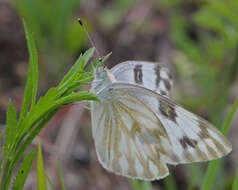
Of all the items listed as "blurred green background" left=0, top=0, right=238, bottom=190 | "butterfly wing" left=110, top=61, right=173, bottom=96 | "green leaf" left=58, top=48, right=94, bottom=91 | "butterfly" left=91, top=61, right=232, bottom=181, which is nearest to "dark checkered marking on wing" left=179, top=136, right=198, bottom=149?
"butterfly" left=91, top=61, right=232, bottom=181

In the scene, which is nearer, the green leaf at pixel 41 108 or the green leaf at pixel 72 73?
the green leaf at pixel 41 108

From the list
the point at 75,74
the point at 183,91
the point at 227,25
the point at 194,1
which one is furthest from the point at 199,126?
the point at 194,1

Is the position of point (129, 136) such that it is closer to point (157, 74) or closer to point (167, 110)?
point (167, 110)

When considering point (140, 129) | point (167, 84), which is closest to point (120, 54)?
point (167, 84)

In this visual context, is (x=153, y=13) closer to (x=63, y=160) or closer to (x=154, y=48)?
(x=154, y=48)

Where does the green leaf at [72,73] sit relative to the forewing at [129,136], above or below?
above

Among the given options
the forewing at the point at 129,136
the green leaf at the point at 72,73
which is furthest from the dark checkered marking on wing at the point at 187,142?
the green leaf at the point at 72,73

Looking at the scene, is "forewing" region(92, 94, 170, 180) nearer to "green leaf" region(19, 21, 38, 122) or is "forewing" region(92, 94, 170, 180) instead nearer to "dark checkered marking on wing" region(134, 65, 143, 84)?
"dark checkered marking on wing" region(134, 65, 143, 84)

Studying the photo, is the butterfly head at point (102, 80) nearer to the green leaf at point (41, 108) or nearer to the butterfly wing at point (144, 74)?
the butterfly wing at point (144, 74)
